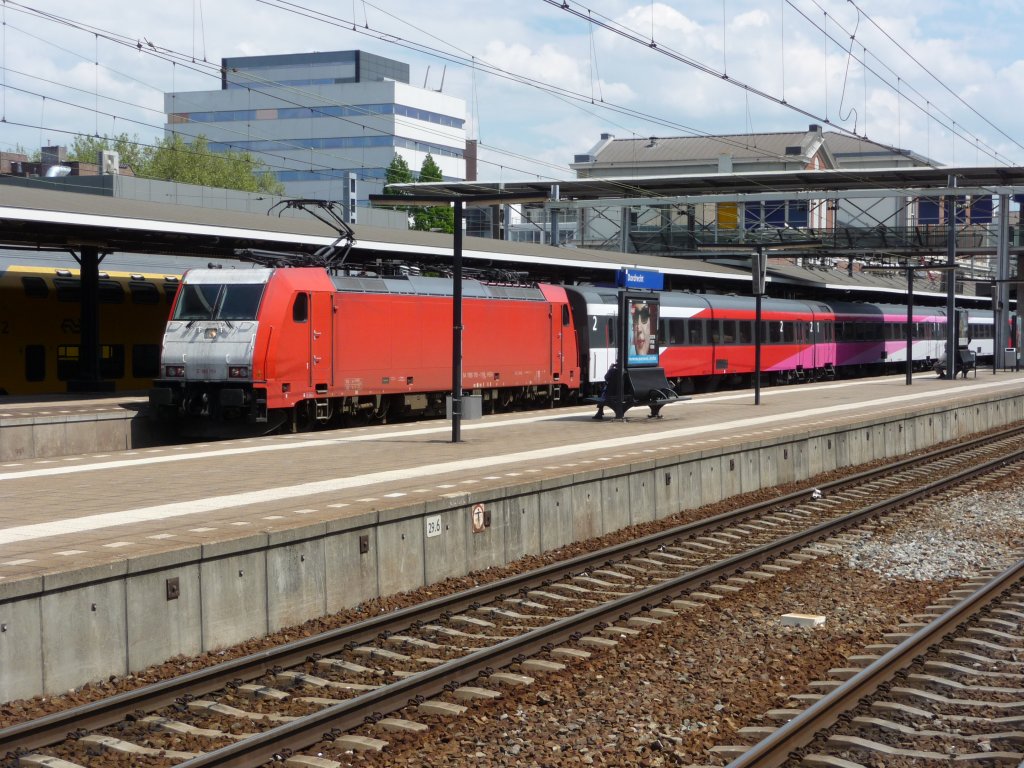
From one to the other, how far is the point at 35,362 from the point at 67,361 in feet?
2.47

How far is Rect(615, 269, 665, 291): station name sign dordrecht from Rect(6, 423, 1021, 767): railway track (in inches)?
344

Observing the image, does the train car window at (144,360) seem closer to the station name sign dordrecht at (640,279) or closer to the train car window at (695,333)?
the station name sign dordrecht at (640,279)

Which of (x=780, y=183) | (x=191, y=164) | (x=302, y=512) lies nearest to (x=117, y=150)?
(x=191, y=164)

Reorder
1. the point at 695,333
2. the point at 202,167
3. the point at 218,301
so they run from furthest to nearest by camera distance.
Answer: the point at 202,167, the point at 695,333, the point at 218,301

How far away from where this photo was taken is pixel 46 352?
26031 millimetres

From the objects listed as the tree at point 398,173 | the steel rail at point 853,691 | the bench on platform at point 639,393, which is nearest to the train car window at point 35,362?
the bench on platform at point 639,393

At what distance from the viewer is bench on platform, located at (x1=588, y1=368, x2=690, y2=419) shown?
2436cm

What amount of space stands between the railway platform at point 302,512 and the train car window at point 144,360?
448 centimetres

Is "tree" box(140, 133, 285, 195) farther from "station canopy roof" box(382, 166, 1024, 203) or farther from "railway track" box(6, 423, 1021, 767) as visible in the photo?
"railway track" box(6, 423, 1021, 767)

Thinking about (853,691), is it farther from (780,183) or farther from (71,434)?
(780,183)

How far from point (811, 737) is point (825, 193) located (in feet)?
136

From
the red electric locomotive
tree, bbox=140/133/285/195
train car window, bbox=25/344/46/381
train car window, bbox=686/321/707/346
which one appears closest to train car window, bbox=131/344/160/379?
train car window, bbox=25/344/46/381

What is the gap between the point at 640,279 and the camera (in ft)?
78.5

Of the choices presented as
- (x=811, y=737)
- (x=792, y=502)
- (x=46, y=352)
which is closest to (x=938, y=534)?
(x=792, y=502)
